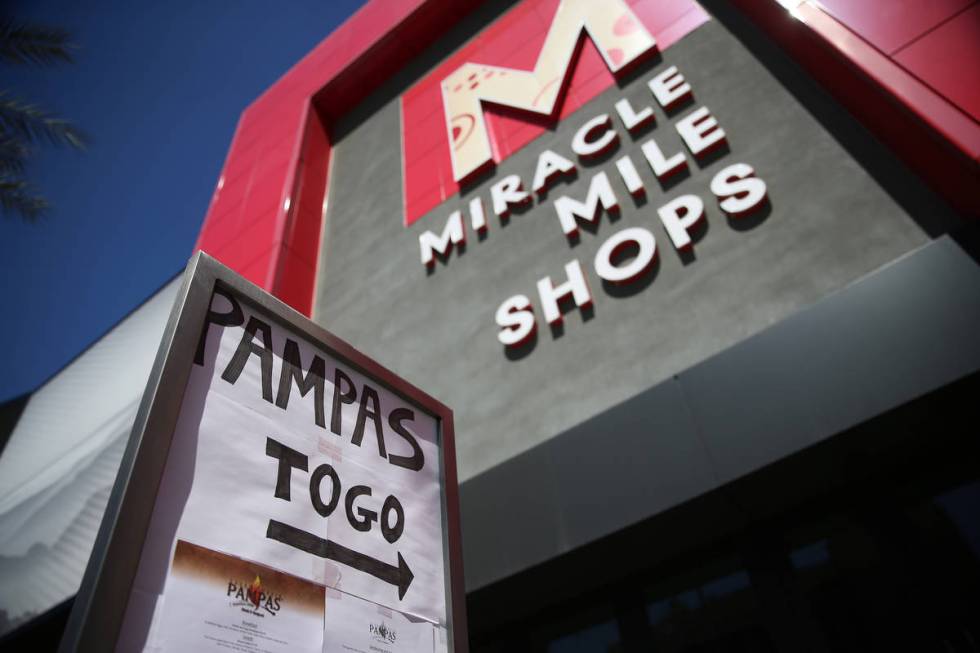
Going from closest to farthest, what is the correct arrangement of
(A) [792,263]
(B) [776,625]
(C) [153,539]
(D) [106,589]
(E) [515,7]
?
(D) [106,589] < (C) [153,539] < (B) [776,625] < (A) [792,263] < (E) [515,7]

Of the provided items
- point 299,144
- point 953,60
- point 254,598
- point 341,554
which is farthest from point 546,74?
point 254,598

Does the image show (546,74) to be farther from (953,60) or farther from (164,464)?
(164,464)

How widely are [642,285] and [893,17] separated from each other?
113 inches

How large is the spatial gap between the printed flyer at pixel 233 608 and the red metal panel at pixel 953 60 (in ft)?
16.2

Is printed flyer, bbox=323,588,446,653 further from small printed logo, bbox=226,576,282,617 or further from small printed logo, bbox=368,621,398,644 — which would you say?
small printed logo, bbox=226,576,282,617

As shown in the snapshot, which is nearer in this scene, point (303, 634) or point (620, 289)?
point (303, 634)

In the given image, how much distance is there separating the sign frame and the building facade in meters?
2.39

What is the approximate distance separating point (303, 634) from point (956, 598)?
4155 mm

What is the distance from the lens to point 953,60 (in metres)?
4.49

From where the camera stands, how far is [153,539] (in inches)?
61.6

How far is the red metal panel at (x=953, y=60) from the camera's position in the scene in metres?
4.33

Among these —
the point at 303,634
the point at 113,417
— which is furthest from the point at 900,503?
the point at 113,417

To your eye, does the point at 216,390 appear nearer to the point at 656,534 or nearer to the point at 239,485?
the point at 239,485

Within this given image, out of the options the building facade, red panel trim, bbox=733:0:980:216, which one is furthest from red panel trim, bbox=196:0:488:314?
red panel trim, bbox=733:0:980:216
